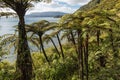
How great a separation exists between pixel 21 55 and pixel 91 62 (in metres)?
6.81

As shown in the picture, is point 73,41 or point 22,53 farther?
point 73,41

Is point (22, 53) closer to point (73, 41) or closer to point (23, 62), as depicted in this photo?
point (23, 62)

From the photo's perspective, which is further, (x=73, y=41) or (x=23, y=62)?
(x=73, y=41)

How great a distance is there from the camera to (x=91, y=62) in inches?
761

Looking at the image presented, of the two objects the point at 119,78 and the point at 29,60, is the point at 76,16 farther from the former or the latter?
the point at 119,78

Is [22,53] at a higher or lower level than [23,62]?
higher

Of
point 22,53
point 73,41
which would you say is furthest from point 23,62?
point 73,41

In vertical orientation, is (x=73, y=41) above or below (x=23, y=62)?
above

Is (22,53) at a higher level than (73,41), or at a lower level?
lower

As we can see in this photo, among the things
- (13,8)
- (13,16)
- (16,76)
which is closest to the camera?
(16,76)

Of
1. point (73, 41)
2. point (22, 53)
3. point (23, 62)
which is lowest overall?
point (23, 62)

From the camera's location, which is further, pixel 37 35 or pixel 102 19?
pixel 37 35

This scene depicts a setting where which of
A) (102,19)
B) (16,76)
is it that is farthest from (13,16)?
(102,19)

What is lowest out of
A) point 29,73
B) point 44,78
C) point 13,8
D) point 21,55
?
point 44,78
